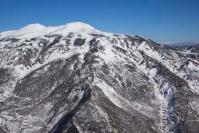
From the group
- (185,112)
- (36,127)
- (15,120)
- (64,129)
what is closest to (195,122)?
(185,112)

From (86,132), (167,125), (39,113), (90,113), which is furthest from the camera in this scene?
(39,113)

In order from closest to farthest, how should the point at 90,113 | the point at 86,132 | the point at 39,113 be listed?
1. the point at 86,132
2. the point at 90,113
3. the point at 39,113

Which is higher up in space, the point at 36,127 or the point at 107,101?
the point at 107,101

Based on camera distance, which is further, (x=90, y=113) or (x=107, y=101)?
(x=107, y=101)

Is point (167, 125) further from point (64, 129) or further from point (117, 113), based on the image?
point (64, 129)

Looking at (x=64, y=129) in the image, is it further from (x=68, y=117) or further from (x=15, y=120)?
(x=15, y=120)

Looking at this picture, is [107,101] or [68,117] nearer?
[68,117]

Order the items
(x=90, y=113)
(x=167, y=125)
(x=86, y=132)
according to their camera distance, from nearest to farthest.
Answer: (x=86, y=132), (x=90, y=113), (x=167, y=125)

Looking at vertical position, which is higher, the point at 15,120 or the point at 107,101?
the point at 107,101

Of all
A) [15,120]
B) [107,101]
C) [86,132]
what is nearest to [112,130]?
[86,132]
